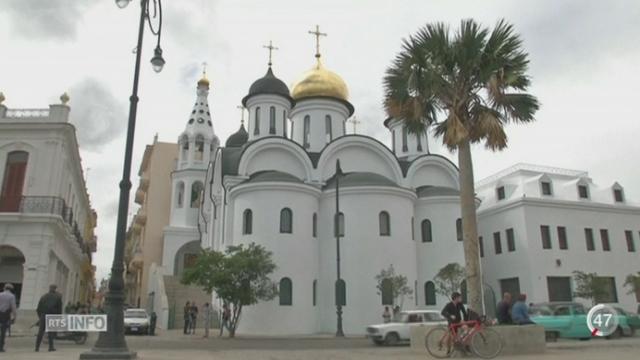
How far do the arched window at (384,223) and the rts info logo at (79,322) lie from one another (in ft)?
64.4

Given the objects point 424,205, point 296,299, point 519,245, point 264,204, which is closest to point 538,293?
point 519,245

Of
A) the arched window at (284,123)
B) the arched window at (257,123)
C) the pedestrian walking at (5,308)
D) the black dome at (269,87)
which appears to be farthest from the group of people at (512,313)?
the black dome at (269,87)

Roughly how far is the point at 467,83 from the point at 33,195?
18.6 metres

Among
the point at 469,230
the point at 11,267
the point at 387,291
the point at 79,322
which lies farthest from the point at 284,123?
the point at 79,322

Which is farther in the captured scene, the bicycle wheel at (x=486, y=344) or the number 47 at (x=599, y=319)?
the number 47 at (x=599, y=319)

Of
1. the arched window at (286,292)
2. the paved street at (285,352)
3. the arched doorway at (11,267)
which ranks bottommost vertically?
the paved street at (285,352)

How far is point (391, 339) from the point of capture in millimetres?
20203

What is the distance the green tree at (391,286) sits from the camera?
27109 millimetres

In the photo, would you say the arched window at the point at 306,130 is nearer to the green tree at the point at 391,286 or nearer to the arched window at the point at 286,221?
the arched window at the point at 286,221

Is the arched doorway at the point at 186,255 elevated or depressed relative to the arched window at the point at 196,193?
depressed

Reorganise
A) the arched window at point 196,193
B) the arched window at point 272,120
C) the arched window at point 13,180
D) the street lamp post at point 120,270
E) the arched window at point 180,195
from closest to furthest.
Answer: the street lamp post at point 120,270 → the arched window at point 13,180 → the arched window at point 272,120 → the arched window at point 196,193 → the arched window at point 180,195

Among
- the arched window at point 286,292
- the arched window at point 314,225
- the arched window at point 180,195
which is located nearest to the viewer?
the arched window at point 286,292

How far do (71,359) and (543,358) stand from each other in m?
9.94

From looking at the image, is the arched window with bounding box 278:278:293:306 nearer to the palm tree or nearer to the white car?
the white car
